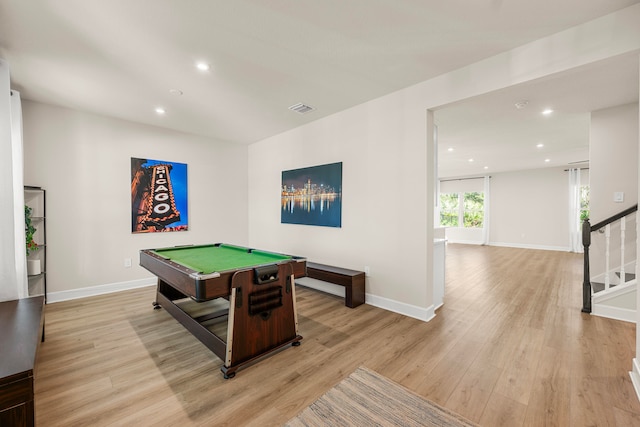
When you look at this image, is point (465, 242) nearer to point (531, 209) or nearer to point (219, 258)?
point (531, 209)

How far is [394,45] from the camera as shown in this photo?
2369 millimetres

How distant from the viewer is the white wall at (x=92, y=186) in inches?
142

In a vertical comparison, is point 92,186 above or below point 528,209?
above

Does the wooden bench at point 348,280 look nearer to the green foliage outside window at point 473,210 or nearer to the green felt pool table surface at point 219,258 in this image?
the green felt pool table surface at point 219,258

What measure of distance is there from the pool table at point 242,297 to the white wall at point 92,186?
181 cm

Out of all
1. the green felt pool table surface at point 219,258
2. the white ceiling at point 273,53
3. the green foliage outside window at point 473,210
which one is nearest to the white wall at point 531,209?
the green foliage outside window at point 473,210

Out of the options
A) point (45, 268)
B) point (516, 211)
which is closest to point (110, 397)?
point (45, 268)

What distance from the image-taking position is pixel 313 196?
4297 mm

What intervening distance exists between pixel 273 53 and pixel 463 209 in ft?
32.8

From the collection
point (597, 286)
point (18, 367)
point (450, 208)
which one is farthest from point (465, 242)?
point (18, 367)

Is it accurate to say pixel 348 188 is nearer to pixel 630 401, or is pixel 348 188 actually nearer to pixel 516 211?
pixel 630 401

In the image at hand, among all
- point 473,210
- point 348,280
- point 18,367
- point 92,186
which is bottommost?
point 348,280

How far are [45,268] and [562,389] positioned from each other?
551cm

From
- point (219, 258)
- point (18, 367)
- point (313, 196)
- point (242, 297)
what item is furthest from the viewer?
point (313, 196)
